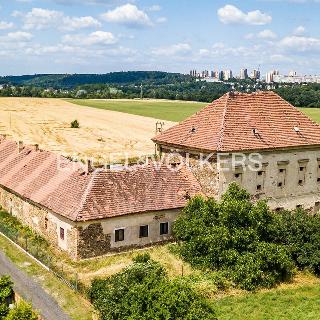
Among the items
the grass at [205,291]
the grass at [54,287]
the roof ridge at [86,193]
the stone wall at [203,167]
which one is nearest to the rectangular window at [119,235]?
the grass at [205,291]

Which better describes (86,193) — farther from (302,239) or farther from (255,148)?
(302,239)

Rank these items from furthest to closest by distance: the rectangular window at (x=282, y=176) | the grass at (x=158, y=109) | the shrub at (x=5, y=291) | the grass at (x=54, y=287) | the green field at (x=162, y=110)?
1. the grass at (x=158, y=109)
2. the green field at (x=162, y=110)
3. the rectangular window at (x=282, y=176)
4. the grass at (x=54, y=287)
5. the shrub at (x=5, y=291)

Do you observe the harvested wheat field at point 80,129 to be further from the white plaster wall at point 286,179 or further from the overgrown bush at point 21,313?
the overgrown bush at point 21,313

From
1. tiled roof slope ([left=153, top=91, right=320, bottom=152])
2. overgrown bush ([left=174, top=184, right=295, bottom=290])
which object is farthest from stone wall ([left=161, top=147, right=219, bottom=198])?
overgrown bush ([left=174, top=184, right=295, bottom=290])

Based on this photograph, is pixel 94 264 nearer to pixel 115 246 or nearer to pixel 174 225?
pixel 115 246

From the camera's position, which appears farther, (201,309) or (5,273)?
(5,273)

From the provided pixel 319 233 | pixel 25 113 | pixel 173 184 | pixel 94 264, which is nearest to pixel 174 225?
pixel 173 184
